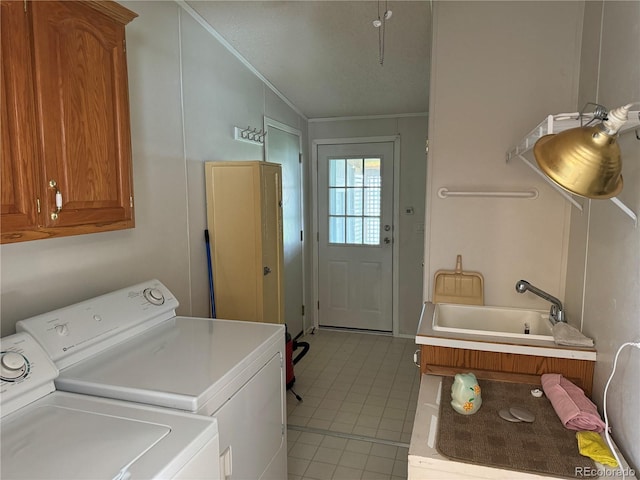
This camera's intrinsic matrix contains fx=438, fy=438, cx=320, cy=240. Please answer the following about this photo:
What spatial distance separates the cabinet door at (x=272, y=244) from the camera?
271 centimetres

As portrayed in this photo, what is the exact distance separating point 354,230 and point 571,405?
3.19 meters

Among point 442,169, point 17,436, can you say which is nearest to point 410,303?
point 442,169

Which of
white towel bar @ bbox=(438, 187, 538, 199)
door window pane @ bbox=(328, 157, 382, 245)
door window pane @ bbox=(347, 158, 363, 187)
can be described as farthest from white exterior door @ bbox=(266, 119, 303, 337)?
white towel bar @ bbox=(438, 187, 538, 199)

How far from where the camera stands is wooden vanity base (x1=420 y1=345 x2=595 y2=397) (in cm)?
172

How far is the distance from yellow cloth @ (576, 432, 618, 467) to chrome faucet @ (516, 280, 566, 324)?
2.40 ft

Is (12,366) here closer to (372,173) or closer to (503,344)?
(503,344)

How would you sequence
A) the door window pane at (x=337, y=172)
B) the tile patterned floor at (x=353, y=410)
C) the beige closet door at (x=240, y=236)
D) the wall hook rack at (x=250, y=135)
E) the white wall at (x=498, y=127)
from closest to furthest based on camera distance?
the white wall at (x=498, y=127), the tile patterned floor at (x=353, y=410), the beige closet door at (x=240, y=236), the wall hook rack at (x=250, y=135), the door window pane at (x=337, y=172)

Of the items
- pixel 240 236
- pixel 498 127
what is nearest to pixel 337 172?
pixel 240 236

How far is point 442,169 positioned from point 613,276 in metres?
1.05

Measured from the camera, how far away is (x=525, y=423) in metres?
1.43

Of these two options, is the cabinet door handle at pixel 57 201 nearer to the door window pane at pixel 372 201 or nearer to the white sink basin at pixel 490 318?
the white sink basin at pixel 490 318

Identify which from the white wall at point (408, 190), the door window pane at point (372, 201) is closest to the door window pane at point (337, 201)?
the door window pane at point (372, 201)

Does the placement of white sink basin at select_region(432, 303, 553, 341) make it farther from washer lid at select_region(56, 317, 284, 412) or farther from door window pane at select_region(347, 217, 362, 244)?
door window pane at select_region(347, 217, 362, 244)

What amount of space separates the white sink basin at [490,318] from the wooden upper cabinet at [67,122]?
1.60 m
